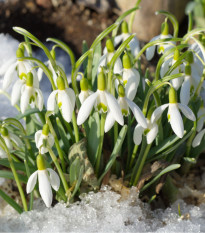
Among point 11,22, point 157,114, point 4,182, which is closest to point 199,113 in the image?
point 157,114

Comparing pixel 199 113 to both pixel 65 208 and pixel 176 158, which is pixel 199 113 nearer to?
pixel 176 158

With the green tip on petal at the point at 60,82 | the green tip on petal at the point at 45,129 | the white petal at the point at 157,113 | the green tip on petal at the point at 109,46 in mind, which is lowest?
the green tip on petal at the point at 45,129

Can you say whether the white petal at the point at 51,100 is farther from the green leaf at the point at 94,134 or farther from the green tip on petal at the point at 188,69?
the green tip on petal at the point at 188,69

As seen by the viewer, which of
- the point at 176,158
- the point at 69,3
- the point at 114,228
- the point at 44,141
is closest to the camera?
the point at 44,141

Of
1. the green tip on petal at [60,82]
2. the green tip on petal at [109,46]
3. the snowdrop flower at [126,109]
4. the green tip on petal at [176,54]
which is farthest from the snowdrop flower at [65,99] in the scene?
the green tip on petal at [176,54]

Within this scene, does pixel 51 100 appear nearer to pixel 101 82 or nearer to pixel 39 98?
pixel 39 98

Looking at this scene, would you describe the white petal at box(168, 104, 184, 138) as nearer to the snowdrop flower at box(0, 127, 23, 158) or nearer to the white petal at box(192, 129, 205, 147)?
the white petal at box(192, 129, 205, 147)
